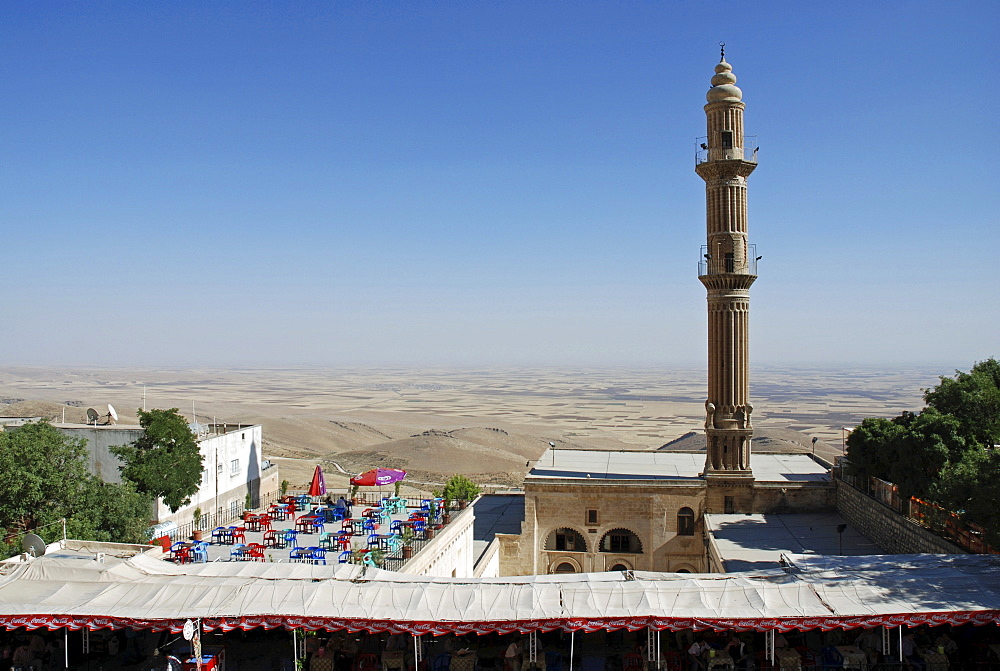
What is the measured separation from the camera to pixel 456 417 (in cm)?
12138

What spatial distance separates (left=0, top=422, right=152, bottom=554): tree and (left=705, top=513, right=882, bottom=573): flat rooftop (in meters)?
17.8

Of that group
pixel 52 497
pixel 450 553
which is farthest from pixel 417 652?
pixel 52 497

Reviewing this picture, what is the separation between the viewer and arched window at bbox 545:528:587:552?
31.6m

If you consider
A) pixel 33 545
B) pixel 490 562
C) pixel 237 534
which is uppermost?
pixel 33 545

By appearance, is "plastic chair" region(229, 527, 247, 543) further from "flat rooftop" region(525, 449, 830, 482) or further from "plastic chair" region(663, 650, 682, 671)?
"plastic chair" region(663, 650, 682, 671)

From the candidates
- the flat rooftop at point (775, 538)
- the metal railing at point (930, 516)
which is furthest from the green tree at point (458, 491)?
the metal railing at point (930, 516)

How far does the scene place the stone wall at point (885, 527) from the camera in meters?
20.7

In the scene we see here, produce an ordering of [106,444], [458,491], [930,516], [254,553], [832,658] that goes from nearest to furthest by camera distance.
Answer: [832,658], [930,516], [254,553], [106,444], [458,491]

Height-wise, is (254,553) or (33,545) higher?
(33,545)

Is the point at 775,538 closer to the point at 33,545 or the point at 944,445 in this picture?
the point at 944,445

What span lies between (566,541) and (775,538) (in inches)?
330

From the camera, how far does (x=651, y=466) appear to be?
1410 inches

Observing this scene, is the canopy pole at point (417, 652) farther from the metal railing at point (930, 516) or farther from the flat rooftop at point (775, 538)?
the metal railing at point (930, 516)

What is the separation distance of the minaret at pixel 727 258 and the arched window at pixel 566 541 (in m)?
5.76
